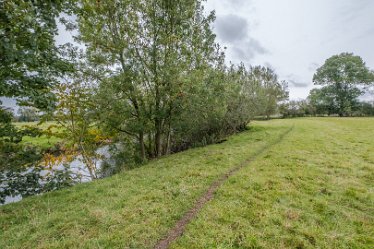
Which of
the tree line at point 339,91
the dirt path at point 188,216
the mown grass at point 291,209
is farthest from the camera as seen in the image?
the tree line at point 339,91

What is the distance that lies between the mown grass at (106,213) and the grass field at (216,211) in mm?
25

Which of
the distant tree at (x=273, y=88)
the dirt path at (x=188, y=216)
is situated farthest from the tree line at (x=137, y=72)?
the distant tree at (x=273, y=88)

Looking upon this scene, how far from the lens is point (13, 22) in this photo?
5.07 m

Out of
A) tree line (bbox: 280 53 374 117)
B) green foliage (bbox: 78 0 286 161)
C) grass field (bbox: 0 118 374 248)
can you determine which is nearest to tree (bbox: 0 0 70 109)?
grass field (bbox: 0 118 374 248)

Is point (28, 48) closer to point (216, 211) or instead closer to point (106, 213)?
point (106, 213)

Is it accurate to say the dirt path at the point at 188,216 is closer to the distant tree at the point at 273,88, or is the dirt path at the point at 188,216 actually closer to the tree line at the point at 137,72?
the tree line at the point at 137,72

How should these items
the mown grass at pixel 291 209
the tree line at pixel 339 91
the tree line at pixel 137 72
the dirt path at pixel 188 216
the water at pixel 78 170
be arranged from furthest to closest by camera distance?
1. the tree line at pixel 339 91
2. the tree line at pixel 137 72
3. the water at pixel 78 170
4. the dirt path at pixel 188 216
5. the mown grass at pixel 291 209

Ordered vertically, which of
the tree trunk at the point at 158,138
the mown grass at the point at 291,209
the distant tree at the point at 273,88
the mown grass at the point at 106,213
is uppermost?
the distant tree at the point at 273,88

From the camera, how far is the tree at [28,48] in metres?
4.71

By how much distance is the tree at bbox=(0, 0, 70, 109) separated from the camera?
4707 millimetres

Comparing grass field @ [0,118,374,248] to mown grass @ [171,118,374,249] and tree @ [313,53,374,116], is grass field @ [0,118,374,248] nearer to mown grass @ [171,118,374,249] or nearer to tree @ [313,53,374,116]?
mown grass @ [171,118,374,249]

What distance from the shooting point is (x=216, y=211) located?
17.9ft

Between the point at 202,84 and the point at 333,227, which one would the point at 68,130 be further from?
the point at 333,227

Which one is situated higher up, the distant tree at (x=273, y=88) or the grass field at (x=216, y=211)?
the distant tree at (x=273, y=88)
